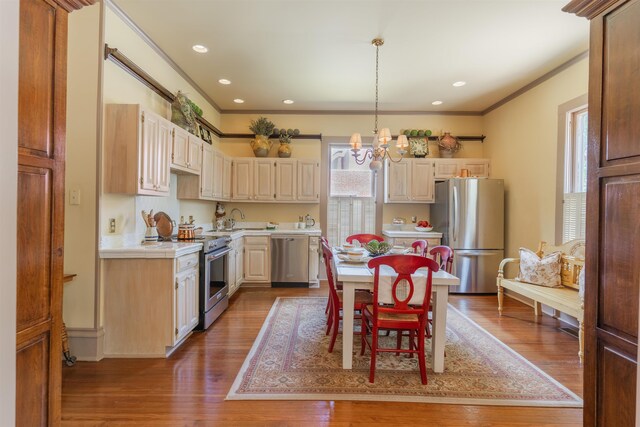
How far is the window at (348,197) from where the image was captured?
546 cm

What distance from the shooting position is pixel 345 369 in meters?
2.36

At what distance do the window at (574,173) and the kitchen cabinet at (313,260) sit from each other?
3218 millimetres

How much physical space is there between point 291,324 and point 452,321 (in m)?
1.85

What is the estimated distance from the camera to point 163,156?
2941 mm

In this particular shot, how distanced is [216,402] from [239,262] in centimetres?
268

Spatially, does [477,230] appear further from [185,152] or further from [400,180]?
[185,152]

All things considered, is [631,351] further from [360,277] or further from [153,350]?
[153,350]

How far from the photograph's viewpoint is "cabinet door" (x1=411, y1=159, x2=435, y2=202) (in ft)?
16.8

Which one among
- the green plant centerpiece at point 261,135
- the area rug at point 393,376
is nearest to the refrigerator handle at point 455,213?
the area rug at point 393,376

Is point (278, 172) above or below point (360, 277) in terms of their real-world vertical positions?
above

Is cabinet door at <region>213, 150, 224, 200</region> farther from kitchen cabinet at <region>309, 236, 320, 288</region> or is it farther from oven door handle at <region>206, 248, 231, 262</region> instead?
kitchen cabinet at <region>309, 236, 320, 288</region>

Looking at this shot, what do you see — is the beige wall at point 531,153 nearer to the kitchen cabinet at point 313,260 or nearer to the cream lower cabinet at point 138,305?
the kitchen cabinet at point 313,260

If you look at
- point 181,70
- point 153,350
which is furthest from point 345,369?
point 181,70

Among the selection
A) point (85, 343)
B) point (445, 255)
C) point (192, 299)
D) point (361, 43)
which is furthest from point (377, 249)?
point (85, 343)
